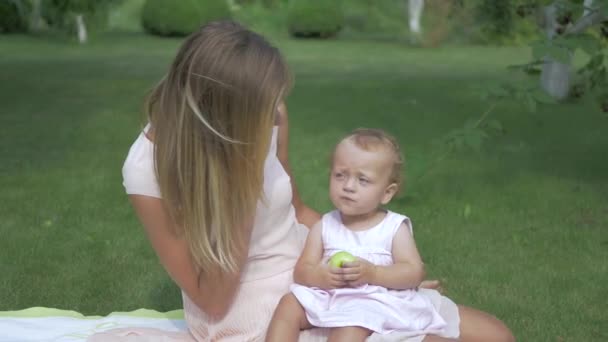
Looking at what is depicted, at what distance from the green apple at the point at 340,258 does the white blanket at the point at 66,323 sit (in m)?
0.94

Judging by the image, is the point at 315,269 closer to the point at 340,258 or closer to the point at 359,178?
the point at 340,258

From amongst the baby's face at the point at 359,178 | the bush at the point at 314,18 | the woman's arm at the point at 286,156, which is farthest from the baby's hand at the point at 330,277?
the bush at the point at 314,18

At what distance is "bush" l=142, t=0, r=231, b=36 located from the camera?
28.3m

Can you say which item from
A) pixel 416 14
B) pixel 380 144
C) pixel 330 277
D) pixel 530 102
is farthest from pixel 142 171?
pixel 416 14

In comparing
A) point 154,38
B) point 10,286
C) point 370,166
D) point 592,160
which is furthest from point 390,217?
point 154,38

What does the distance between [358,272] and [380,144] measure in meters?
0.46

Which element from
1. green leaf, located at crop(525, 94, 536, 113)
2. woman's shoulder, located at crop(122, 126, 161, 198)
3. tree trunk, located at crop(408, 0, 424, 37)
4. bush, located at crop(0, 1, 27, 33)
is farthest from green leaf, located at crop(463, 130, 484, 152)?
tree trunk, located at crop(408, 0, 424, 37)

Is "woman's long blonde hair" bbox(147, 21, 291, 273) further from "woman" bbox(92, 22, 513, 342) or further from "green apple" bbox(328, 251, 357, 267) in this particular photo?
"green apple" bbox(328, 251, 357, 267)

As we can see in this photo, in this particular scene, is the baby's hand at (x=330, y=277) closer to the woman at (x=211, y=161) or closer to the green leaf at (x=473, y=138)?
the woman at (x=211, y=161)

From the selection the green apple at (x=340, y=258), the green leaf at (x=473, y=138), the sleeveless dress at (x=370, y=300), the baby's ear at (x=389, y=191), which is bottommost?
the green leaf at (x=473, y=138)

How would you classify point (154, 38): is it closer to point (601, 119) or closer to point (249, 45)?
point (601, 119)

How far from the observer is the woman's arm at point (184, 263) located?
9.07ft

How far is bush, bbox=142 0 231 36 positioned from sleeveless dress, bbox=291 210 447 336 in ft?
84.1

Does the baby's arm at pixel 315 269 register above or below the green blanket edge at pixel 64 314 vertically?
above
